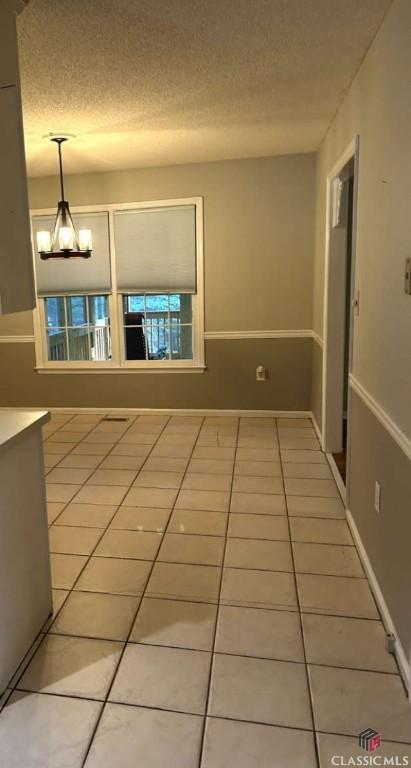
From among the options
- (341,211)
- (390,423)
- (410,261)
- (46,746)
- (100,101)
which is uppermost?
(100,101)

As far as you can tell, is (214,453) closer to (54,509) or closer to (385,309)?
(54,509)

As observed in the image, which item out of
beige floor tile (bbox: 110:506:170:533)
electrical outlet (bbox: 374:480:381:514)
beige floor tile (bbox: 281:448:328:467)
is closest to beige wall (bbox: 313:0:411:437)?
electrical outlet (bbox: 374:480:381:514)

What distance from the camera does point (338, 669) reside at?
1.66 m

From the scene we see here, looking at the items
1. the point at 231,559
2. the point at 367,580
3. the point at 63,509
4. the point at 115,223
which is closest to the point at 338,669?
the point at 367,580

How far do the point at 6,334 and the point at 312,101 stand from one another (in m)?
3.70

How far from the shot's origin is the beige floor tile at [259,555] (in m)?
2.28

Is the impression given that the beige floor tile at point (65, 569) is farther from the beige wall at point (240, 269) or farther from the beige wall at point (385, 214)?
the beige wall at point (240, 269)

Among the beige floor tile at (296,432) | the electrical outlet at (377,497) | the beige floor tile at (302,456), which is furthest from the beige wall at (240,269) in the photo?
the electrical outlet at (377,497)

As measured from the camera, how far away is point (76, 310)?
495cm

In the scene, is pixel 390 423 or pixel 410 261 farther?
pixel 390 423

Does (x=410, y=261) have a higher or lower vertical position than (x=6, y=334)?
higher

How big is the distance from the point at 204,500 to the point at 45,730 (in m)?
1.66

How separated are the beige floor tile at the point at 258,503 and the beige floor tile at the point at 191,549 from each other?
37 cm

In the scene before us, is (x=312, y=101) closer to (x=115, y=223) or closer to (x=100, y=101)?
(x=100, y=101)
